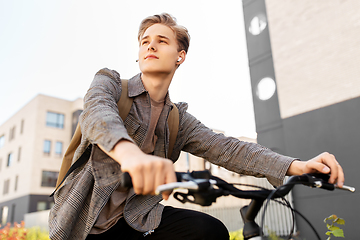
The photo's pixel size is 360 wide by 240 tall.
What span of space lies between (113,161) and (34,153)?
100 feet

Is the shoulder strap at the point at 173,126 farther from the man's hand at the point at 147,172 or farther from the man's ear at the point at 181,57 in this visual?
the man's hand at the point at 147,172

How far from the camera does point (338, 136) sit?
25.6 feet

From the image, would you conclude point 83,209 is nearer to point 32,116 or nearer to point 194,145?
point 194,145

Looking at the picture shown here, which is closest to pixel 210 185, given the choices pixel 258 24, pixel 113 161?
pixel 113 161

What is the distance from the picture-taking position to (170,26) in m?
2.36

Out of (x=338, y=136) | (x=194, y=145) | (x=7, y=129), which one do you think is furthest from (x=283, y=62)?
(x=7, y=129)

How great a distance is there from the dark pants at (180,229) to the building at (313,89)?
6.61m

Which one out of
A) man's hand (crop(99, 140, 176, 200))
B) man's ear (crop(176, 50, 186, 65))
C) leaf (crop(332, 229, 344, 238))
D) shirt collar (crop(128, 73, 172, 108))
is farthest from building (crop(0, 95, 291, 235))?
man's hand (crop(99, 140, 176, 200))

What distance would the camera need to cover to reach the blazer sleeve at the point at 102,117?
4.34 ft

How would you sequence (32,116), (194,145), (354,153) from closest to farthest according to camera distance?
(194,145), (354,153), (32,116)

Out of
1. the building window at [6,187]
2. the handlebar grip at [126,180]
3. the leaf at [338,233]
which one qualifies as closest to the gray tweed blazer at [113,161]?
the handlebar grip at [126,180]

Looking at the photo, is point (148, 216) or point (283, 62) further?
point (283, 62)

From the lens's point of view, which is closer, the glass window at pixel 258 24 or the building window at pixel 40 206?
the glass window at pixel 258 24

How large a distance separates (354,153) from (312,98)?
1.86m
